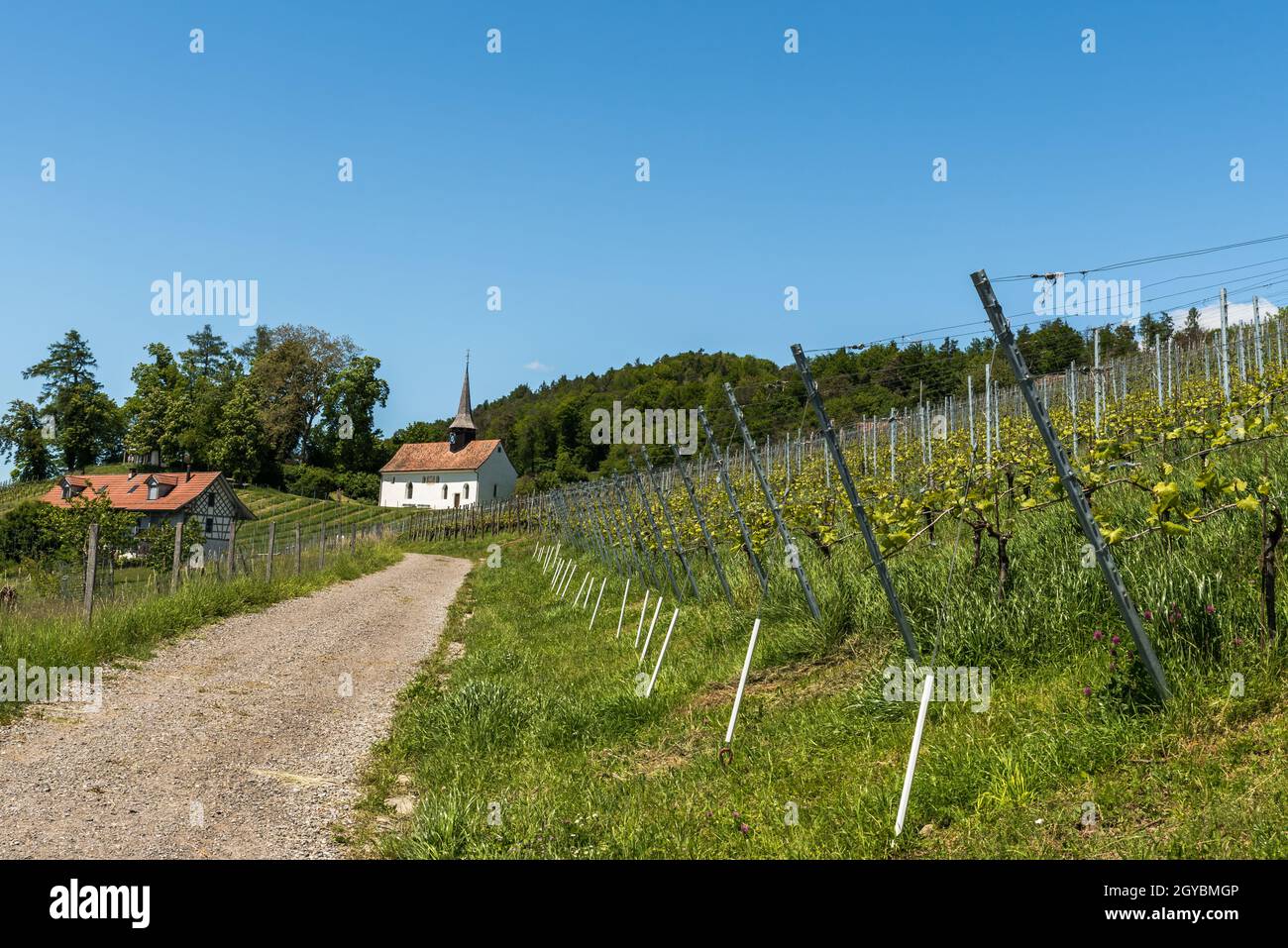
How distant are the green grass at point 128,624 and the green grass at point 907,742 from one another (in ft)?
13.3

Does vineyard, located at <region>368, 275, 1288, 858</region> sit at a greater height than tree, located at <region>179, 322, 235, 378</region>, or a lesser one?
lesser

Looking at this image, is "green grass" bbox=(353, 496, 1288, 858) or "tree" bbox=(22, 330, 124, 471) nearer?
"green grass" bbox=(353, 496, 1288, 858)

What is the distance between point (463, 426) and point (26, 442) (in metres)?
36.4

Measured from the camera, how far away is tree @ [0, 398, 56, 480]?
78.8 meters

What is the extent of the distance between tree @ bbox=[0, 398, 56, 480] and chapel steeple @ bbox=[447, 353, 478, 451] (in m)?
34.2

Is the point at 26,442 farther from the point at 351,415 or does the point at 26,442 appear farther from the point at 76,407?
the point at 351,415

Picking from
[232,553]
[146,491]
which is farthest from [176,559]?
[146,491]

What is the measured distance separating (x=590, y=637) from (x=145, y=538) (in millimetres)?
32663

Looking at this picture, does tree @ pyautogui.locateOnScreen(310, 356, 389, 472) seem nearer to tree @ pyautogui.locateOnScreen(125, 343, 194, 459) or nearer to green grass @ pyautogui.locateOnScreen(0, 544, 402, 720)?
tree @ pyautogui.locateOnScreen(125, 343, 194, 459)

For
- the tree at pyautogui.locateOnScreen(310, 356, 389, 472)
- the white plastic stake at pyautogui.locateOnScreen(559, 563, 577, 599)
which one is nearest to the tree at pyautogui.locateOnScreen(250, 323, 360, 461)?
the tree at pyautogui.locateOnScreen(310, 356, 389, 472)

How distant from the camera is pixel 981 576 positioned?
730 centimetres
